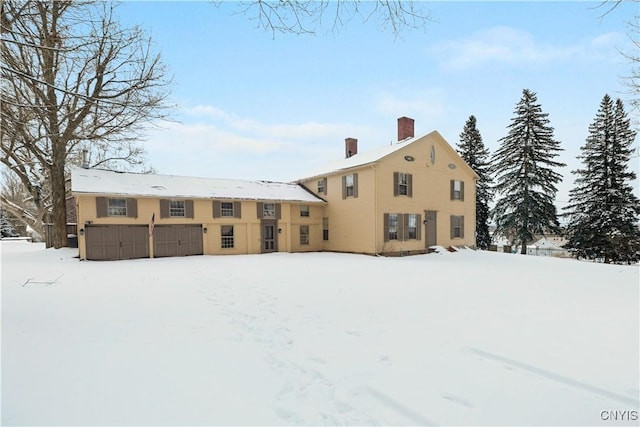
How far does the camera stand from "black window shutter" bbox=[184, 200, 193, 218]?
680 inches

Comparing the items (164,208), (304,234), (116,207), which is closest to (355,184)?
(304,234)

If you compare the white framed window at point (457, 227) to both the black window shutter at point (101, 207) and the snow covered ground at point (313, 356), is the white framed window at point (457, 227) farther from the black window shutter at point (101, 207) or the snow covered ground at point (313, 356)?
the black window shutter at point (101, 207)

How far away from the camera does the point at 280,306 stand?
6449 mm

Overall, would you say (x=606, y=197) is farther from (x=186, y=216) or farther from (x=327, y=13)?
(x=186, y=216)

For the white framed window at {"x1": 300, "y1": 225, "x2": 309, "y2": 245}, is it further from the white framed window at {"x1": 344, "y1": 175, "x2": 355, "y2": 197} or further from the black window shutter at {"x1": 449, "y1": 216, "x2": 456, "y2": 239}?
the black window shutter at {"x1": 449, "y1": 216, "x2": 456, "y2": 239}

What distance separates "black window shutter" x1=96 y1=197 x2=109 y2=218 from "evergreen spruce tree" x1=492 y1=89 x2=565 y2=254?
2817 cm

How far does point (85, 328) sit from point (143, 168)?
78.7 ft

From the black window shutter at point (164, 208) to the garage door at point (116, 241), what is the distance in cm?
102

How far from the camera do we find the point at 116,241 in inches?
613

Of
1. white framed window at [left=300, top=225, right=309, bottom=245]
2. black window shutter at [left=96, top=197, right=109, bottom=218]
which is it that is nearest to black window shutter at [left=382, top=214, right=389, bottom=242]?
white framed window at [left=300, top=225, right=309, bottom=245]

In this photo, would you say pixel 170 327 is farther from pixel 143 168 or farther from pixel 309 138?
pixel 309 138

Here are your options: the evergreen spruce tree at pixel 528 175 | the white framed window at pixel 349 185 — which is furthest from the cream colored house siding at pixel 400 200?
the evergreen spruce tree at pixel 528 175

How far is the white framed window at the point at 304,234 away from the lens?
2094 cm

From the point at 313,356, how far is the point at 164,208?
1527 cm
